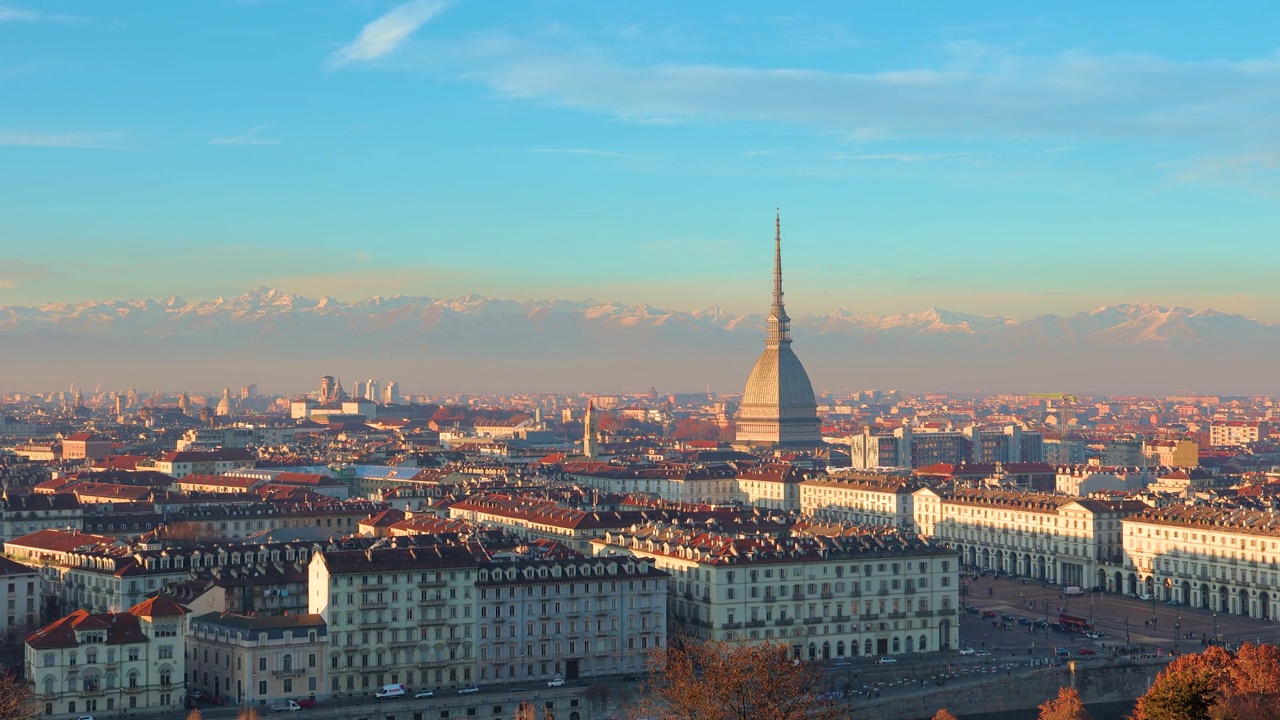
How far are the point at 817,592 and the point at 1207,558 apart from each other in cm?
3007

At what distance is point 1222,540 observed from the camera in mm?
102438

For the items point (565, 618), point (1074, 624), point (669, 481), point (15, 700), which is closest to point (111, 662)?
point (15, 700)

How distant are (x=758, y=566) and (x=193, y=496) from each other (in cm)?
5930

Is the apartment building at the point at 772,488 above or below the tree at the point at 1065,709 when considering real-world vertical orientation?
above

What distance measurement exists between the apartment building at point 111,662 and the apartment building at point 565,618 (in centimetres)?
1259

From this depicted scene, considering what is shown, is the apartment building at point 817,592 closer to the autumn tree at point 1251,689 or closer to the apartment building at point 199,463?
the autumn tree at point 1251,689

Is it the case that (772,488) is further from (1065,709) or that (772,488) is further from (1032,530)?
(1065,709)

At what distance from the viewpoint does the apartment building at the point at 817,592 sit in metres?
82.2

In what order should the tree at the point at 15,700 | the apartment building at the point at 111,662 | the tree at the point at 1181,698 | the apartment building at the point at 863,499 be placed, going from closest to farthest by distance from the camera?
the tree at the point at 1181,698 → the tree at the point at 15,700 → the apartment building at the point at 111,662 → the apartment building at the point at 863,499

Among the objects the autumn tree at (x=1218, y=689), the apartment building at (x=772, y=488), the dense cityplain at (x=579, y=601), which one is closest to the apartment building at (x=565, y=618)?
the dense cityplain at (x=579, y=601)

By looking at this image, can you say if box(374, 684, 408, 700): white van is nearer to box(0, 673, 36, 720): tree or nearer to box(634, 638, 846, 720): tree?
box(0, 673, 36, 720): tree

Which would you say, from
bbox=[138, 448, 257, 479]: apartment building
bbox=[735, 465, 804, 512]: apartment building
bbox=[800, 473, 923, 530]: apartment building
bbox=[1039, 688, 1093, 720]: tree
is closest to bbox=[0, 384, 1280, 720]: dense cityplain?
bbox=[1039, 688, 1093, 720]: tree

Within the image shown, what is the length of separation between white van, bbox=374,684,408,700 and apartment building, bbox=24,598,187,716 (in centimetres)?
734

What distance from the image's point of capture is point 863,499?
14538 cm
